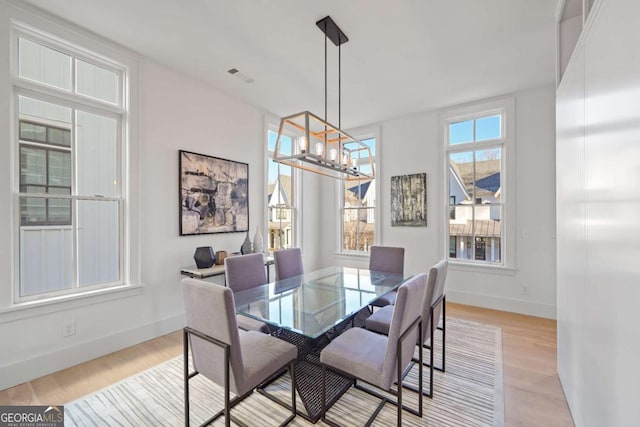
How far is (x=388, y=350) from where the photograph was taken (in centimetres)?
153

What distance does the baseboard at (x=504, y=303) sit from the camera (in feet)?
11.7

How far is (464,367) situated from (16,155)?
4.18 m

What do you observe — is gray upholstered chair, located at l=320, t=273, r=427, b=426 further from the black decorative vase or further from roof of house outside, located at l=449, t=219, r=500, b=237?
roof of house outside, located at l=449, t=219, r=500, b=237

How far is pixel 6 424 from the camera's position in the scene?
5.74 ft

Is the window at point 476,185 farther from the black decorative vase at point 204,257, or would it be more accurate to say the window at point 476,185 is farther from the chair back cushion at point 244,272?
the black decorative vase at point 204,257

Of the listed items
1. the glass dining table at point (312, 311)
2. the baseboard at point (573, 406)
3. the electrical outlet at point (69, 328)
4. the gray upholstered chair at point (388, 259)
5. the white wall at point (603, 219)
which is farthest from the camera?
the gray upholstered chair at point (388, 259)

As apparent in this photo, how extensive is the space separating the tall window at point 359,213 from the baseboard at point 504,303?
65.6 inches

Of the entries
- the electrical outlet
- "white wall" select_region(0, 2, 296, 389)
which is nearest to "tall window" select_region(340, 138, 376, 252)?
"white wall" select_region(0, 2, 296, 389)

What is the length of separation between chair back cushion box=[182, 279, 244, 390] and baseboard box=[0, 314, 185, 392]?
1.68 m

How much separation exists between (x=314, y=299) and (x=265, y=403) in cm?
81

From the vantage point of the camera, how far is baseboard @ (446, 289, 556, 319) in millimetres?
3572

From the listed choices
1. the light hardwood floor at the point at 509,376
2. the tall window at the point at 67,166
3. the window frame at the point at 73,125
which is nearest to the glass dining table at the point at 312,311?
the light hardwood floor at the point at 509,376

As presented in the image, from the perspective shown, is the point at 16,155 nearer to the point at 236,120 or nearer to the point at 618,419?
the point at 236,120

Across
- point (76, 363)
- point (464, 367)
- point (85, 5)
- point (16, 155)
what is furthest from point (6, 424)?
point (464, 367)
